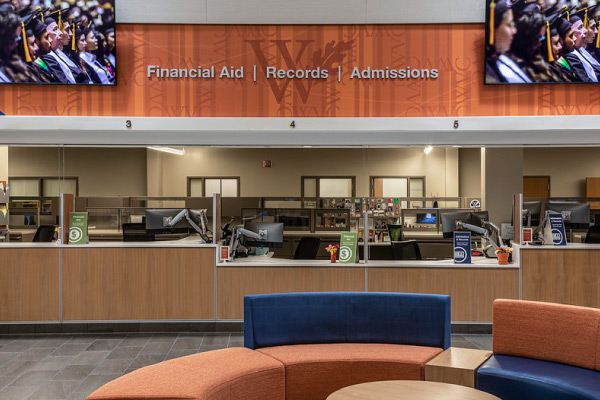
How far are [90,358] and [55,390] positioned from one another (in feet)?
2.87

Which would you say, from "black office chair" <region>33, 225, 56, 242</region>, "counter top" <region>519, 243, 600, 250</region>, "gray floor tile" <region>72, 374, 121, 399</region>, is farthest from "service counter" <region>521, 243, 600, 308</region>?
"black office chair" <region>33, 225, 56, 242</region>

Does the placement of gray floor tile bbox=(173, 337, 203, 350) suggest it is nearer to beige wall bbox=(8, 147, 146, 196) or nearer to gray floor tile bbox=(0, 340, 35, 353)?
gray floor tile bbox=(0, 340, 35, 353)

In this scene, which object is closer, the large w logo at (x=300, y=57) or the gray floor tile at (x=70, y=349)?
the gray floor tile at (x=70, y=349)

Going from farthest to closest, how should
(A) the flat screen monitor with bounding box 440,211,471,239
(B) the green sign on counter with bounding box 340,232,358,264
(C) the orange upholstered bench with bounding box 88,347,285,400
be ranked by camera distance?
1. (A) the flat screen monitor with bounding box 440,211,471,239
2. (B) the green sign on counter with bounding box 340,232,358,264
3. (C) the orange upholstered bench with bounding box 88,347,285,400

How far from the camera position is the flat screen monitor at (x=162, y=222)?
6.27 m

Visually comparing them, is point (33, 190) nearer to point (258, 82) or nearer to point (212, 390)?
point (258, 82)

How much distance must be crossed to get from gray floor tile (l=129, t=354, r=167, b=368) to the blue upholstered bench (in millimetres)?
1576

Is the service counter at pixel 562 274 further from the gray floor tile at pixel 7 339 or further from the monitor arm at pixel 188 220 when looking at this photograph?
the gray floor tile at pixel 7 339

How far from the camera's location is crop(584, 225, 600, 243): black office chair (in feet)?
20.1

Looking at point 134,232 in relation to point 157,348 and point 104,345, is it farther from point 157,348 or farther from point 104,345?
point 157,348

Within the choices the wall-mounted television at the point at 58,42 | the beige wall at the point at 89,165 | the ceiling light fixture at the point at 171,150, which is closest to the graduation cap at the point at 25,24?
the wall-mounted television at the point at 58,42

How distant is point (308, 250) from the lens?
6410mm

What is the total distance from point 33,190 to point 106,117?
1.40 metres

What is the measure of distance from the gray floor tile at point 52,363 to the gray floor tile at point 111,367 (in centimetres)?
36
